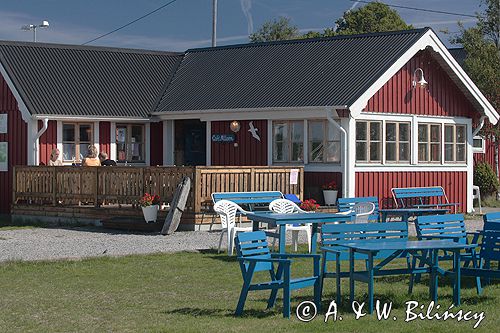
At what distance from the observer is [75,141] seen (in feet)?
91.0

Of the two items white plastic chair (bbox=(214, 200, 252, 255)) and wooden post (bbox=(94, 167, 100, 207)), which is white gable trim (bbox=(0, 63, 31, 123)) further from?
white plastic chair (bbox=(214, 200, 252, 255))

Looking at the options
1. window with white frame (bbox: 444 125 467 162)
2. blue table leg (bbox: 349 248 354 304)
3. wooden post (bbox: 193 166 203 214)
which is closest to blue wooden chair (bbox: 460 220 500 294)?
blue table leg (bbox: 349 248 354 304)

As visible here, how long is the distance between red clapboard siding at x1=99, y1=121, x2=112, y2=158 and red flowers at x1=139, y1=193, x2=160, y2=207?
6.17 meters

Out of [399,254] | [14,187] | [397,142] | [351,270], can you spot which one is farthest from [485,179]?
[351,270]

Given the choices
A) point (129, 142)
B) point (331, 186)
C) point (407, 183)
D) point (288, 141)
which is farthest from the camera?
point (129, 142)

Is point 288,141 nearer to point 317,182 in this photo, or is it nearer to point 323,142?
point 323,142

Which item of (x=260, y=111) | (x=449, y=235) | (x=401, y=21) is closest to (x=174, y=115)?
(x=260, y=111)

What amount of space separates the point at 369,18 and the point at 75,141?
46300 mm

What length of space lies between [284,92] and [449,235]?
546 inches

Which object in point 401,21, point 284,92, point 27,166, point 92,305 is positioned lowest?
point 92,305

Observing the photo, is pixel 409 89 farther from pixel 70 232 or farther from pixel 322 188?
pixel 70 232

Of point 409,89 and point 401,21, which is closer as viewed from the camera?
point 409,89

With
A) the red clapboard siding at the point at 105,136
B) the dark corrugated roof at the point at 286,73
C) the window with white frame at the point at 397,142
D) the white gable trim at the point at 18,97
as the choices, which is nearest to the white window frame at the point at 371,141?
the window with white frame at the point at 397,142

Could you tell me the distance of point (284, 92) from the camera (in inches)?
1043
